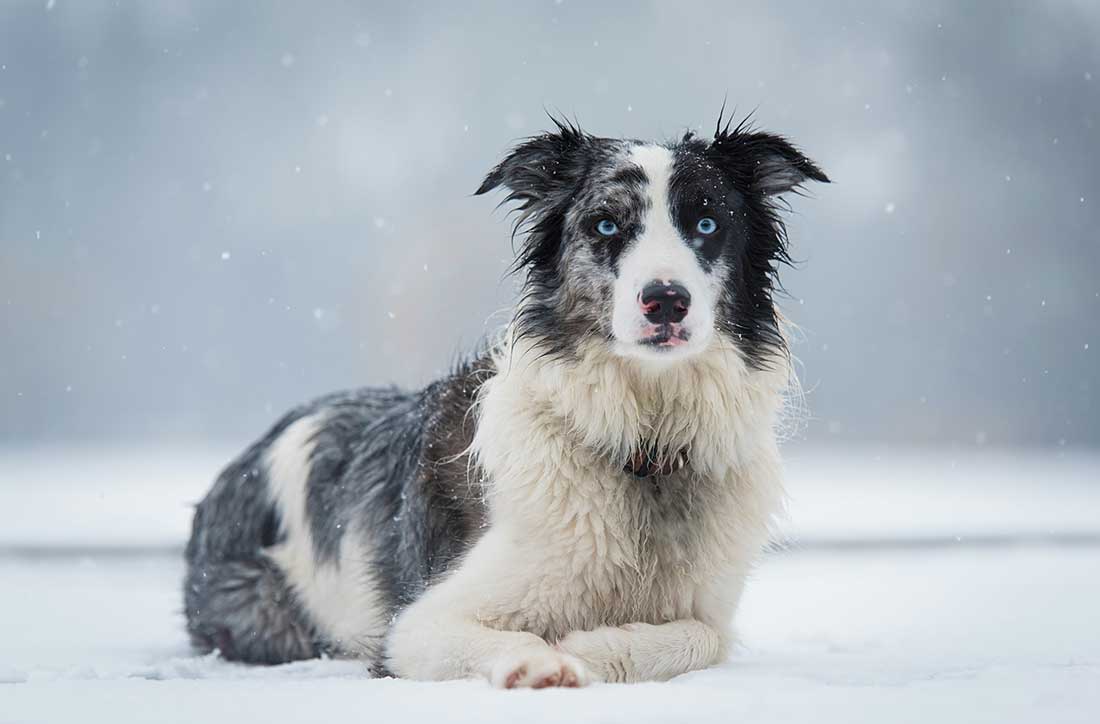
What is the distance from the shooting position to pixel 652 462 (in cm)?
349

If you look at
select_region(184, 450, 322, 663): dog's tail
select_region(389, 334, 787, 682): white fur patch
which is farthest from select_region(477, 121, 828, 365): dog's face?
select_region(184, 450, 322, 663): dog's tail

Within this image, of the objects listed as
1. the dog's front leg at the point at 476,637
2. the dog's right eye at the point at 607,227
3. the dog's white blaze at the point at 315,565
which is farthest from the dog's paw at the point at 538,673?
the dog's right eye at the point at 607,227

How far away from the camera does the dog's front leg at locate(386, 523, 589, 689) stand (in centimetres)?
276

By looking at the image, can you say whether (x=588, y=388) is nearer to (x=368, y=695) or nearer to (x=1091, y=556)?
(x=368, y=695)

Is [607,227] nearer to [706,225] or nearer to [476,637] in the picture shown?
[706,225]

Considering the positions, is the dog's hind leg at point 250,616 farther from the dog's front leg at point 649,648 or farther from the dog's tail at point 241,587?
the dog's front leg at point 649,648

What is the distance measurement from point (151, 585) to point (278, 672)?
273 cm

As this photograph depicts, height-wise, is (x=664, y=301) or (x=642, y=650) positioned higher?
(x=664, y=301)

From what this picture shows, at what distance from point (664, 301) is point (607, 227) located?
0.44 m

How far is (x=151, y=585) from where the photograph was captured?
6.27 m

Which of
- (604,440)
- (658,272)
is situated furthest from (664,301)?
(604,440)

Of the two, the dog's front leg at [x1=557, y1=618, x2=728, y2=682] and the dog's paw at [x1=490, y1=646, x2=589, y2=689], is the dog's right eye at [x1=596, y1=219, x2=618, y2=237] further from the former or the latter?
the dog's paw at [x1=490, y1=646, x2=589, y2=689]

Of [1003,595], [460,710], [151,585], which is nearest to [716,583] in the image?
[460,710]

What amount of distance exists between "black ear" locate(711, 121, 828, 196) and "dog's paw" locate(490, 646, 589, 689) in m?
1.78
